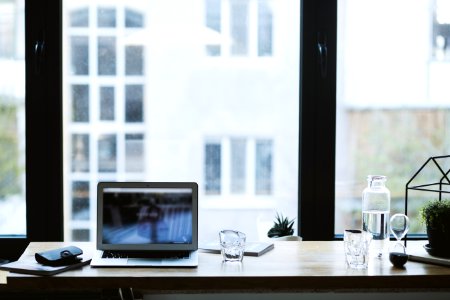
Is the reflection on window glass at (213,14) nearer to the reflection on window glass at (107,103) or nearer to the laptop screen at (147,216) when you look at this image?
the reflection on window glass at (107,103)

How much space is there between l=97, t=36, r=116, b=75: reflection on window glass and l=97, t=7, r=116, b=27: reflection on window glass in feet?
0.18

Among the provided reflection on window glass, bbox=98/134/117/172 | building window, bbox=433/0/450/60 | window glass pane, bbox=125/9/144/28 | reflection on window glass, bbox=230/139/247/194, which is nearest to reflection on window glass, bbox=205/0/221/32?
window glass pane, bbox=125/9/144/28

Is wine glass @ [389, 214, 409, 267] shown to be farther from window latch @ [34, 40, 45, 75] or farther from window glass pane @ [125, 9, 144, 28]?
window latch @ [34, 40, 45, 75]

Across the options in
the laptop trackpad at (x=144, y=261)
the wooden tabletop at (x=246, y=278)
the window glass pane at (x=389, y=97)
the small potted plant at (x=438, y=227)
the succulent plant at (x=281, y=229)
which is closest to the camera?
the wooden tabletop at (x=246, y=278)

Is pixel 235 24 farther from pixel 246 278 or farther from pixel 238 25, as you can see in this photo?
pixel 246 278

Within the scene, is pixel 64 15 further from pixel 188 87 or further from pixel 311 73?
pixel 311 73

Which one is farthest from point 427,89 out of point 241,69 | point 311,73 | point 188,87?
point 188,87

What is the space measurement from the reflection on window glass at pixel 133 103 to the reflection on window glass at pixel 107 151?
0.11m

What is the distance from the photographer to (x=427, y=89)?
2898mm

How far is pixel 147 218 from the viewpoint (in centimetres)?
228

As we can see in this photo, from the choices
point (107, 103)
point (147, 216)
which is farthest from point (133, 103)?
point (147, 216)

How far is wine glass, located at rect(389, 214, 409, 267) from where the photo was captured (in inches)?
85.8

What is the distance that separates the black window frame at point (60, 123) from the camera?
280 cm

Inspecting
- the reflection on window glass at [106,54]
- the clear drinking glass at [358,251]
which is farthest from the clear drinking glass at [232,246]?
the reflection on window glass at [106,54]
